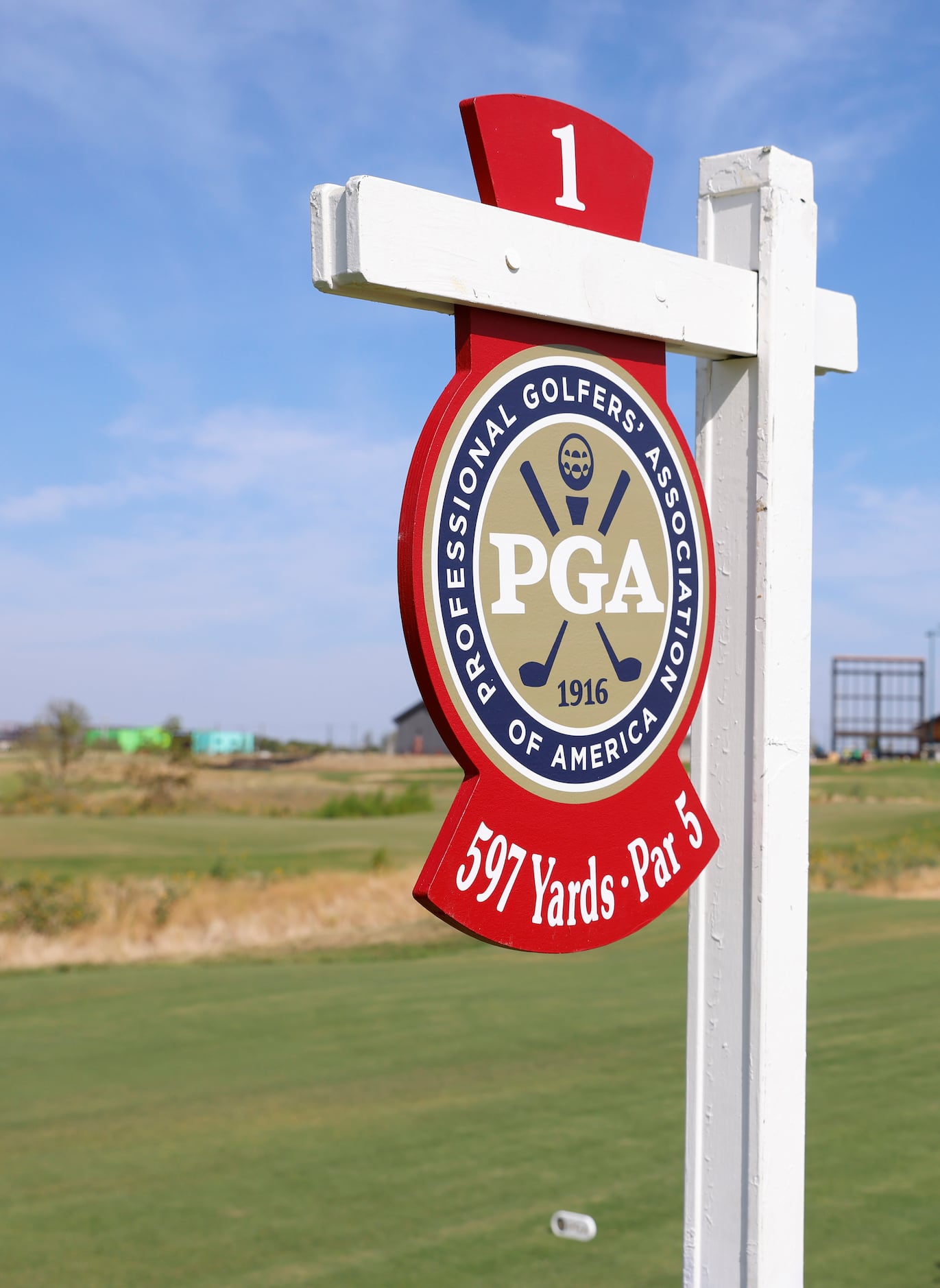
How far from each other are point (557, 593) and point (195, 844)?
28.9 metres

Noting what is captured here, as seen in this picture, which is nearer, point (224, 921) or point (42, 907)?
point (42, 907)

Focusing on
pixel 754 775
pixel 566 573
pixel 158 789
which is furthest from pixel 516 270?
pixel 158 789

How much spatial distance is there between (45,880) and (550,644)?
58.1 feet

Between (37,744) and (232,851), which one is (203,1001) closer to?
(232,851)

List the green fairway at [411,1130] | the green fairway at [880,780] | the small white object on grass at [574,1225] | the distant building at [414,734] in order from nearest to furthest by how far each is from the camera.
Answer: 1. the small white object on grass at [574,1225]
2. the green fairway at [411,1130]
3. the green fairway at [880,780]
4. the distant building at [414,734]

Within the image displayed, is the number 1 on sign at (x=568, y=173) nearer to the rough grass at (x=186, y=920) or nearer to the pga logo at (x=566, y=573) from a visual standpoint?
the pga logo at (x=566, y=573)

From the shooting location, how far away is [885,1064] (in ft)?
25.7

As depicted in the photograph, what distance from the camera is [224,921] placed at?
18.1 meters

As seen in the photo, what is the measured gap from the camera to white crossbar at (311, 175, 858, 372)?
2143 mm

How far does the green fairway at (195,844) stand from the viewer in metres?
25.2

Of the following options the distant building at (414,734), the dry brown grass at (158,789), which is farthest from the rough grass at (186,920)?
the distant building at (414,734)

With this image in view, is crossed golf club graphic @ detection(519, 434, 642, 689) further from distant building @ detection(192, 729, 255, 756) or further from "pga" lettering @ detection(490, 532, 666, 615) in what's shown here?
distant building @ detection(192, 729, 255, 756)

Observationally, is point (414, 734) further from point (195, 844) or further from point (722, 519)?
point (722, 519)

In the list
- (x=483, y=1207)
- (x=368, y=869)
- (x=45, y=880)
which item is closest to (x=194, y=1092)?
(x=483, y=1207)
